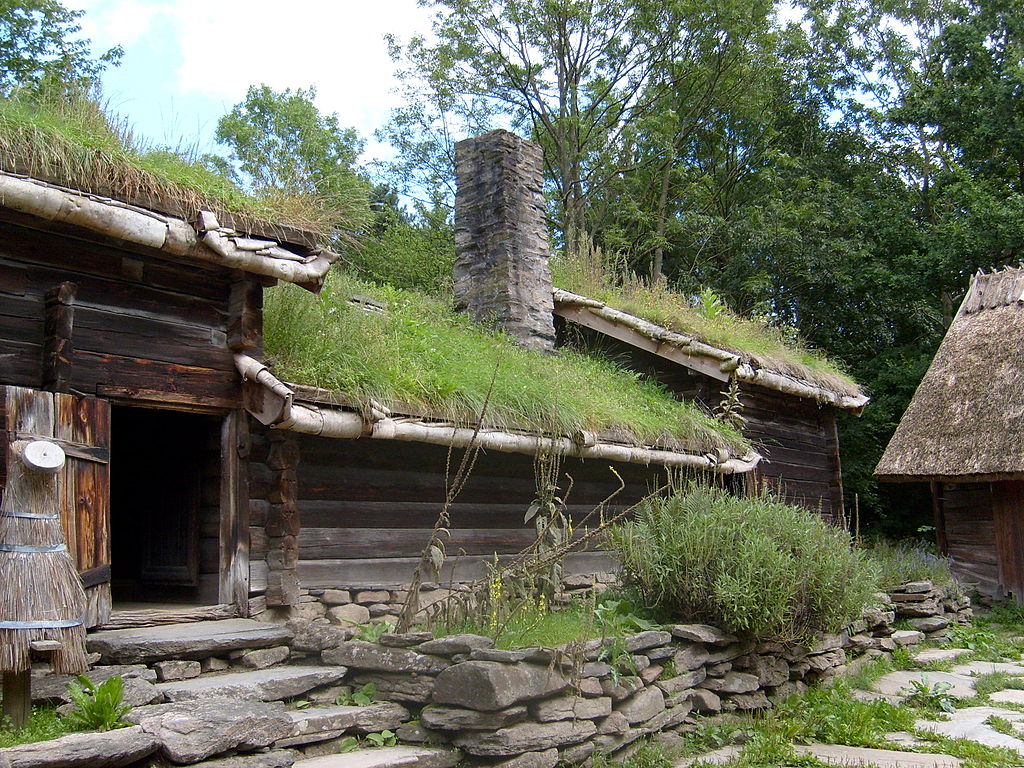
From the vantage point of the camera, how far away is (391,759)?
4.83 metres

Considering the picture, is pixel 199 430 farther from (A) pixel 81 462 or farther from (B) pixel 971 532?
(B) pixel 971 532

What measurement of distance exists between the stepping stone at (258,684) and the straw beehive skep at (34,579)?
30.3 inches

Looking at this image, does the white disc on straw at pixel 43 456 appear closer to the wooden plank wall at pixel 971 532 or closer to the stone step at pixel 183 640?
the stone step at pixel 183 640

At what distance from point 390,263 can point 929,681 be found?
14212 millimetres

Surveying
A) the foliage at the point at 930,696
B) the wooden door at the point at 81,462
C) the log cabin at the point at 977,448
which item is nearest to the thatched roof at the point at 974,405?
the log cabin at the point at 977,448

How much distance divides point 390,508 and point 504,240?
469 centimetres

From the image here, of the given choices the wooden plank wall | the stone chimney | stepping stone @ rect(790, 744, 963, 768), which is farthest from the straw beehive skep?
the wooden plank wall

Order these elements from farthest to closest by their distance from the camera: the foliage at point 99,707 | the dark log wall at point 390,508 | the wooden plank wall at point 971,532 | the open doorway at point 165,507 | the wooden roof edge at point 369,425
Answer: the wooden plank wall at point 971,532
the open doorway at point 165,507
the dark log wall at point 390,508
the wooden roof edge at point 369,425
the foliage at point 99,707

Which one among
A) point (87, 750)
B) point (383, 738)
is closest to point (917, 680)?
point (383, 738)

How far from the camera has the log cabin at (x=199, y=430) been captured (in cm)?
525

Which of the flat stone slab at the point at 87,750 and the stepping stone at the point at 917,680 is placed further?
the stepping stone at the point at 917,680

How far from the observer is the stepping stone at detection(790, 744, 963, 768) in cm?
560

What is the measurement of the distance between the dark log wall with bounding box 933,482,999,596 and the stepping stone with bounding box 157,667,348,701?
11104 millimetres

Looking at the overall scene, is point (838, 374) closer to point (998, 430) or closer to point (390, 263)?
point (998, 430)
